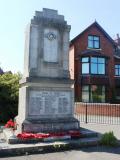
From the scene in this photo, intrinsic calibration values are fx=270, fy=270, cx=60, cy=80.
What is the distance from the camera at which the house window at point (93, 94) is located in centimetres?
3212

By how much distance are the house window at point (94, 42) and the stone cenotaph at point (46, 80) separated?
21.1 m

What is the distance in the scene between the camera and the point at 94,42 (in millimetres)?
33781

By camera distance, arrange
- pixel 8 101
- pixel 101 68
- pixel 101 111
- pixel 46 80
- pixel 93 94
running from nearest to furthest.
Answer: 1. pixel 46 80
2. pixel 8 101
3. pixel 101 111
4. pixel 93 94
5. pixel 101 68

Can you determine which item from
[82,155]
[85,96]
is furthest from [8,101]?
[85,96]

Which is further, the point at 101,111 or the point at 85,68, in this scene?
the point at 85,68

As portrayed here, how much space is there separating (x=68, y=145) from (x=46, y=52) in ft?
14.6

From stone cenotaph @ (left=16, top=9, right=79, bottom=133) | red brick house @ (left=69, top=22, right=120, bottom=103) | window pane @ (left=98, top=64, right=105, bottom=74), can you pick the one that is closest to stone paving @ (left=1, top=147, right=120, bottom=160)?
stone cenotaph @ (left=16, top=9, right=79, bottom=133)

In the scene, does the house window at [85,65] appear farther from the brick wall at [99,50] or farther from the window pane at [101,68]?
the window pane at [101,68]

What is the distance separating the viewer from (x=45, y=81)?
11781mm

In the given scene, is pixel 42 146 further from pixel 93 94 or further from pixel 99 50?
pixel 99 50

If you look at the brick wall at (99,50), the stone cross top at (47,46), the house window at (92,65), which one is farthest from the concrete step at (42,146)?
the house window at (92,65)

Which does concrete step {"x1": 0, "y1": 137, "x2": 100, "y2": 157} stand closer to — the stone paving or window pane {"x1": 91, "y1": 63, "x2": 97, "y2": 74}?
the stone paving

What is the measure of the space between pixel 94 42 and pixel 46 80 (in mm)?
23007

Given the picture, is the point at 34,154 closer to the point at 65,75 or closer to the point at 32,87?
the point at 32,87
